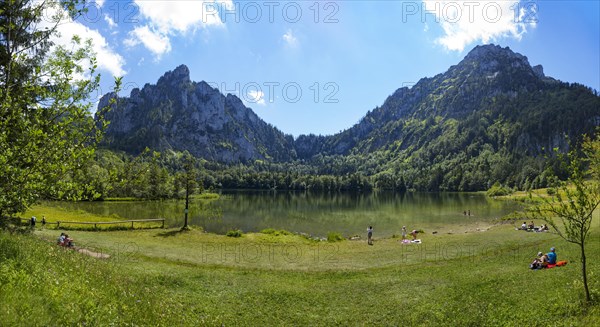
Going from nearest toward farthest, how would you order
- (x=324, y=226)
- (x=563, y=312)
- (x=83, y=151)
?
(x=83, y=151) < (x=563, y=312) < (x=324, y=226)

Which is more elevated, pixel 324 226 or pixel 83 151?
pixel 83 151

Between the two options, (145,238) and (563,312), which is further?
(145,238)

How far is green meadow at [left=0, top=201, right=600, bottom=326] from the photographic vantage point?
13.5m

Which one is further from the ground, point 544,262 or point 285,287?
point 544,262

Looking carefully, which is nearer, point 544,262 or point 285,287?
point 285,287

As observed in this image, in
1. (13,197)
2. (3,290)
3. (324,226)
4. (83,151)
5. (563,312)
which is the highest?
(83,151)

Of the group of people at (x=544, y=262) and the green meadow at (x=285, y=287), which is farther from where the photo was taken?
the group of people at (x=544, y=262)

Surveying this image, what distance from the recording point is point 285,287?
2555cm

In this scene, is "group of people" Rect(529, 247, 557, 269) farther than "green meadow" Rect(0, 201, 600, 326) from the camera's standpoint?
Yes

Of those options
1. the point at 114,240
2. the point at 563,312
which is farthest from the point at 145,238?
the point at 563,312

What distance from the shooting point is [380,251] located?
42781 millimetres

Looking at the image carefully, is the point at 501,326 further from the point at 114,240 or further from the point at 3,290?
the point at 114,240

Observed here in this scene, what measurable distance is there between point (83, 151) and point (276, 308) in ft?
47.3

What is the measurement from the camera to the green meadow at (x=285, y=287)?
44.4ft
